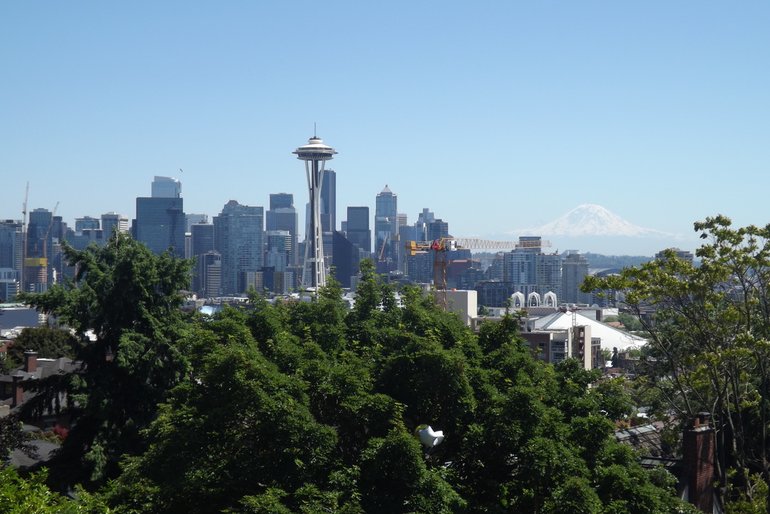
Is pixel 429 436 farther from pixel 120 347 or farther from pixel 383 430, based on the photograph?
pixel 120 347

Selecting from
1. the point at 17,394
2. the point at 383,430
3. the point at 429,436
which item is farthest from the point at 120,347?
the point at 17,394

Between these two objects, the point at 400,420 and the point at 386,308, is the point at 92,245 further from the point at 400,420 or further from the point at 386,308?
the point at 400,420

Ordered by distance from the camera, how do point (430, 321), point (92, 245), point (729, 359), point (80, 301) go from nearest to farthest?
point (430, 321) < point (729, 359) < point (80, 301) < point (92, 245)

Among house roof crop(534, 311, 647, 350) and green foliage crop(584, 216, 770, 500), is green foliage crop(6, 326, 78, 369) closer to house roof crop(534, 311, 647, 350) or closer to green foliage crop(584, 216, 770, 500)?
green foliage crop(584, 216, 770, 500)

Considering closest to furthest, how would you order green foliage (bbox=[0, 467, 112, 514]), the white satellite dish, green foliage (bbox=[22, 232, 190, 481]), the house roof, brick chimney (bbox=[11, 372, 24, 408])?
green foliage (bbox=[0, 467, 112, 514])
the white satellite dish
green foliage (bbox=[22, 232, 190, 481])
brick chimney (bbox=[11, 372, 24, 408])
the house roof

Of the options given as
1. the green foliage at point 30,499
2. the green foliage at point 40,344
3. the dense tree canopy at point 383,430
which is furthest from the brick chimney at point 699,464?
the green foliage at point 40,344

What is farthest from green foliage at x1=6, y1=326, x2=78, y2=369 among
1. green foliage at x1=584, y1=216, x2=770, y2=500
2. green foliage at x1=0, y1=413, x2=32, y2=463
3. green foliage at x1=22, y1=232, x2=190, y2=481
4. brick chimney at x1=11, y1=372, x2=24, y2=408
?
green foliage at x1=584, y1=216, x2=770, y2=500

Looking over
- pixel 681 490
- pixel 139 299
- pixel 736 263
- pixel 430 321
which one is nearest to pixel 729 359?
pixel 736 263

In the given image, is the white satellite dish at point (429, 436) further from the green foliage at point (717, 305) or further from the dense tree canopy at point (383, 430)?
the green foliage at point (717, 305)
